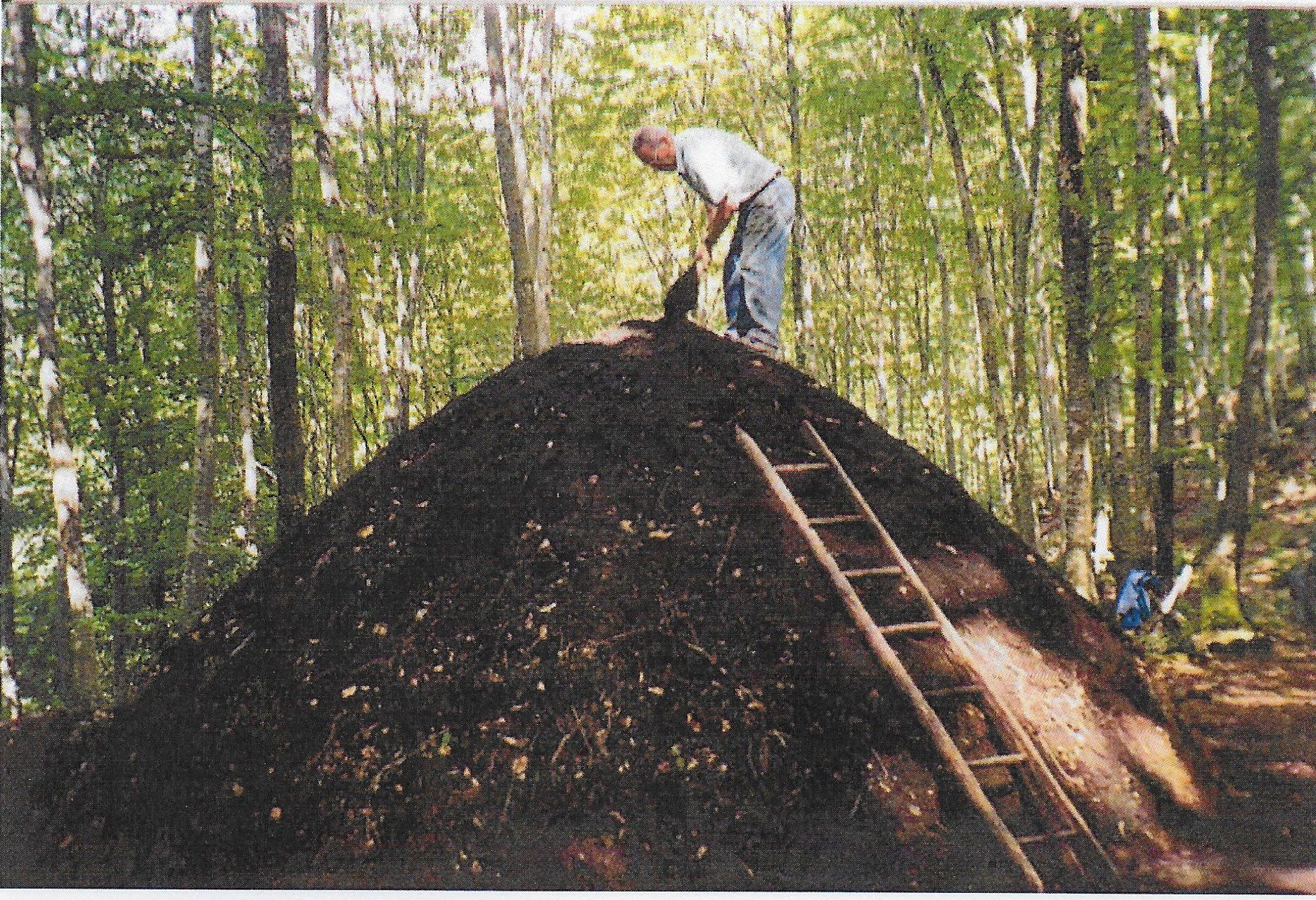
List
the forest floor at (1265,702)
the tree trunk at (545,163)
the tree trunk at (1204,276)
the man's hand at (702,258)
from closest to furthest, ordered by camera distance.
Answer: the forest floor at (1265,702), the man's hand at (702,258), the tree trunk at (1204,276), the tree trunk at (545,163)

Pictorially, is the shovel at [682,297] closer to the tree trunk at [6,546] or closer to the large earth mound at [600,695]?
the large earth mound at [600,695]

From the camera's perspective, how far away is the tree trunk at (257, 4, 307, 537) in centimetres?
579

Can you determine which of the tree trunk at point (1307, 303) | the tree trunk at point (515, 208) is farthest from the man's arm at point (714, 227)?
the tree trunk at point (1307, 303)

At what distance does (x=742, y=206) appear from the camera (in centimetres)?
451

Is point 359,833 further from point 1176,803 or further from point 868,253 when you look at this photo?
point 868,253

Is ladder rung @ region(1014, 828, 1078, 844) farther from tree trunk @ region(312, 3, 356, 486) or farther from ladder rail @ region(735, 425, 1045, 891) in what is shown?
tree trunk @ region(312, 3, 356, 486)

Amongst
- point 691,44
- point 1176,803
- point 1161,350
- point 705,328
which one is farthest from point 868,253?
point 1176,803

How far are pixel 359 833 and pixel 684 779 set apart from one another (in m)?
1.12

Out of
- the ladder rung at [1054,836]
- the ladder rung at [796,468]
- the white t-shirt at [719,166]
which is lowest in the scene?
the ladder rung at [1054,836]

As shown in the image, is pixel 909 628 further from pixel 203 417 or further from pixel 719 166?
pixel 203 417

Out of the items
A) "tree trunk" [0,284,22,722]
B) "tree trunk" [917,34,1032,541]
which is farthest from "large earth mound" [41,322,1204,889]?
"tree trunk" [917,34,1032,541]

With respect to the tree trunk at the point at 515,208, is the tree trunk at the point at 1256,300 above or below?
below

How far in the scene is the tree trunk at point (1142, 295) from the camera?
19.4ft

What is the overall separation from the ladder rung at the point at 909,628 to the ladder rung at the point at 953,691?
216mm
